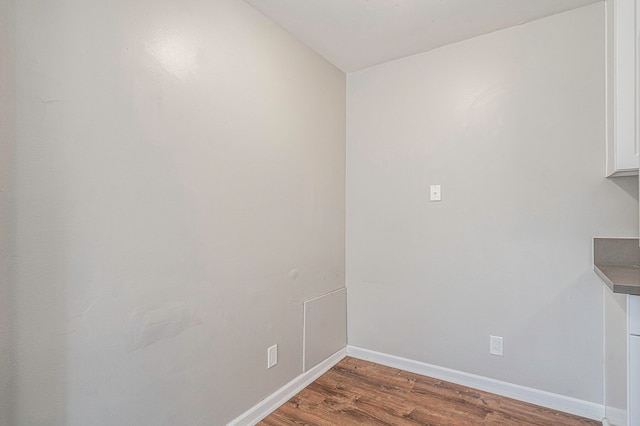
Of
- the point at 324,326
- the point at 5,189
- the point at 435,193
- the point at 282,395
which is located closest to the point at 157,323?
the point at 5,189

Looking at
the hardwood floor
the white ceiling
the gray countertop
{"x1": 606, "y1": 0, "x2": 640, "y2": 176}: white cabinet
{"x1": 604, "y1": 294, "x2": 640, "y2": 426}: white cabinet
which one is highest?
the white ceiling

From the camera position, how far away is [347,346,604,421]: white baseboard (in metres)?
1.91

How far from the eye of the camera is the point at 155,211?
4.67 feet

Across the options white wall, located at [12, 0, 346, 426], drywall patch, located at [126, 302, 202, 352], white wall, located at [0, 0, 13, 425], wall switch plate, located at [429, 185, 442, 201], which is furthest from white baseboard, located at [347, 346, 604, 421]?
white wall, located at [0, 0, 13, 425]

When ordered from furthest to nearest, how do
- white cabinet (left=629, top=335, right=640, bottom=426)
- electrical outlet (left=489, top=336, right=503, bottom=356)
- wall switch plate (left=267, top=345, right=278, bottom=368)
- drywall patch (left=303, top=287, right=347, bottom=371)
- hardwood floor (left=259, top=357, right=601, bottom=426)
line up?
drywall patch (left=303, top=287, right=347, bottom=371) → electrical outlet (left=489, top=336, right=503, bottom=356) → wall switch plate (left=267, top=345, right=278, bottom=368) → hardwood floor (left=259, top=357, right=601, bottom=426) → white cabinet (left=629, top=335, right=640, bottom=426)

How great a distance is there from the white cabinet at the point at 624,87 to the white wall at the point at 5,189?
243cm

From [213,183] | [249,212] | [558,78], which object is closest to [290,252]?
[249,212]

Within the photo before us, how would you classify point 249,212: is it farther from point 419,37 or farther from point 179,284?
point 419,37

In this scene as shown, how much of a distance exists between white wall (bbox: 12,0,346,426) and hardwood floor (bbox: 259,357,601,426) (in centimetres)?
24

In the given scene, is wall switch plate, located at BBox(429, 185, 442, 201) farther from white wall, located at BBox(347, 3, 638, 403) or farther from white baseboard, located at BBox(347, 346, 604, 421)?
white baseboard, located at BBox(347, 346, 604, 421)

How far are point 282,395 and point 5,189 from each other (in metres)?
1.78

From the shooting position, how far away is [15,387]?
1.03 meters

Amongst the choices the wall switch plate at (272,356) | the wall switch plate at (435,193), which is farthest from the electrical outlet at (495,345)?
the wall switch plate at (272,356)

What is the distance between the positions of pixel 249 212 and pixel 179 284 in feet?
1.81
